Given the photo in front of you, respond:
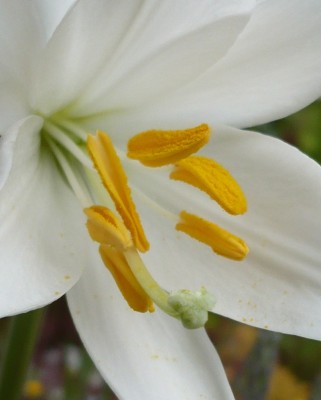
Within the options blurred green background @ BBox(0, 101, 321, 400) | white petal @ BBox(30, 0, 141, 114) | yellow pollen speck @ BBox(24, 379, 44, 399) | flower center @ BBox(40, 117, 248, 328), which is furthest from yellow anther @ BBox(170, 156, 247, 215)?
yellow pollen speck @ BBox(24, 379, 44, 399)

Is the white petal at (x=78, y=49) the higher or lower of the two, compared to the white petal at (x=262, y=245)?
higher

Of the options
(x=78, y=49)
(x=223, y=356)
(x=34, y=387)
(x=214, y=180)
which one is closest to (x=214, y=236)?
(x=214, y=180)

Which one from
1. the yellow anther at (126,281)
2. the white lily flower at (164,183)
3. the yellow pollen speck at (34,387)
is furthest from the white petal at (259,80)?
the yellow pollen speck at (34,387)

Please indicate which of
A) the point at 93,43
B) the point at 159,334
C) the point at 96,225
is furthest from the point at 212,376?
the point at 93,43

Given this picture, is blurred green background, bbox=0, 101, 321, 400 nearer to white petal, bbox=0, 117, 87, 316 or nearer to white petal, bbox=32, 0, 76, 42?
white petal, bbox=0, 117, 87, 316

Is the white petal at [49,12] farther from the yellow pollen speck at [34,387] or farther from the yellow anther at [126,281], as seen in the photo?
the yellow pollen speck at [34,387]

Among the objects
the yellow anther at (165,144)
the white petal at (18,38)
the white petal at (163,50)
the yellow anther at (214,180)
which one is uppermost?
the white petal at (18,38)

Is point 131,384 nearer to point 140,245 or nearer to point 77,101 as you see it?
point 140,245
